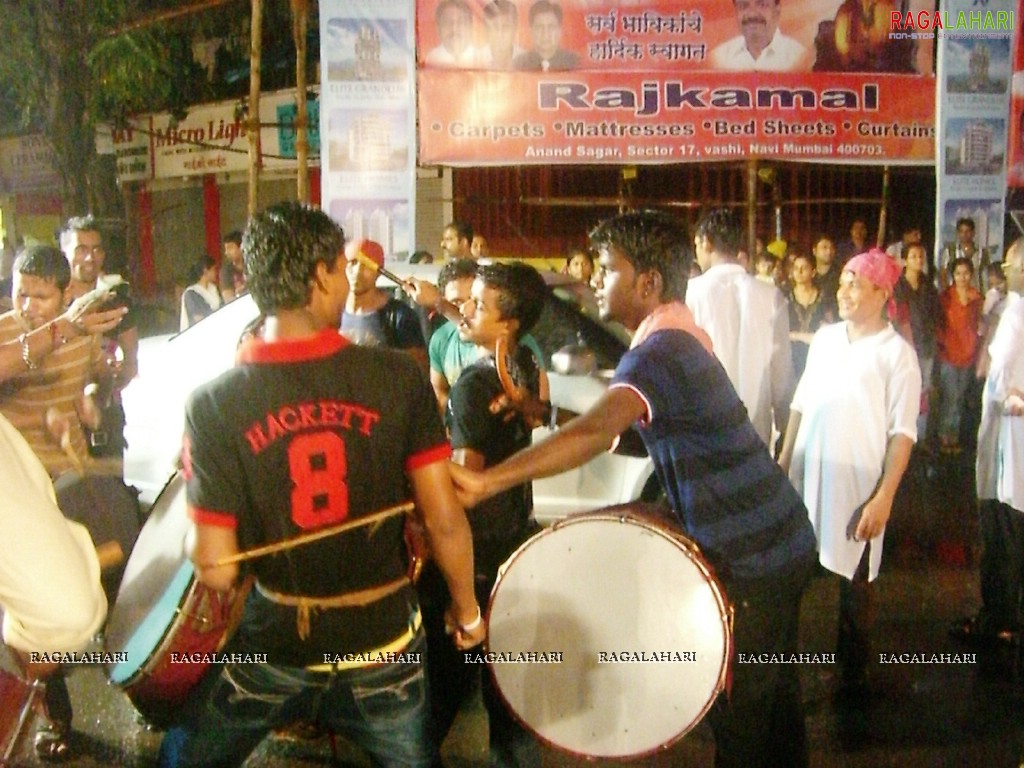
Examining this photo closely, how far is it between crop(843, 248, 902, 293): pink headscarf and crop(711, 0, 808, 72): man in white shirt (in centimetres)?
447

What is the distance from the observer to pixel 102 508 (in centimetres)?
395

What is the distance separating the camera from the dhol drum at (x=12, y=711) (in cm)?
208

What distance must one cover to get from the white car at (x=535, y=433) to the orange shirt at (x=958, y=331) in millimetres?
4150

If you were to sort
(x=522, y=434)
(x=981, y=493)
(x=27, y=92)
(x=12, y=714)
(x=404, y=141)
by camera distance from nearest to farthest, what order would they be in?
(x=12, y=714) → (x=522, y=434) → (x=981, y=493) → (x=404, y=141) → (x=27, y=92)

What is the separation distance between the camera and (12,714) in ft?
6.92

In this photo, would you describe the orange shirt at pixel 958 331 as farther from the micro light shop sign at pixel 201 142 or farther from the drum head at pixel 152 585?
the micro light shop sign at pixel 201 142

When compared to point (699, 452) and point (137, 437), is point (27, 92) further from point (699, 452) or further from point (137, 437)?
point (699, 452)

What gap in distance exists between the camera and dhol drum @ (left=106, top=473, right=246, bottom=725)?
8.45 ft

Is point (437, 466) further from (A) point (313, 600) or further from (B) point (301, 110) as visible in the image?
(B) point (301, 110)

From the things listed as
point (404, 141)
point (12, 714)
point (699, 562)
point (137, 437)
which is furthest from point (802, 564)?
point (404, 141)

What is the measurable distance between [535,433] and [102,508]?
1.99 metres

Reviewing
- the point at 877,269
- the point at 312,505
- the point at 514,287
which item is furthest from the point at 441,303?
the point at 312,505

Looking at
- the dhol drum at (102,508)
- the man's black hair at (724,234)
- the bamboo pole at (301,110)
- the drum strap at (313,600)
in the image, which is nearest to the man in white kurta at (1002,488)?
the man's black hair at (724,234)

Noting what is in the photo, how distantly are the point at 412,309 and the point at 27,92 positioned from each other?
435 inches
